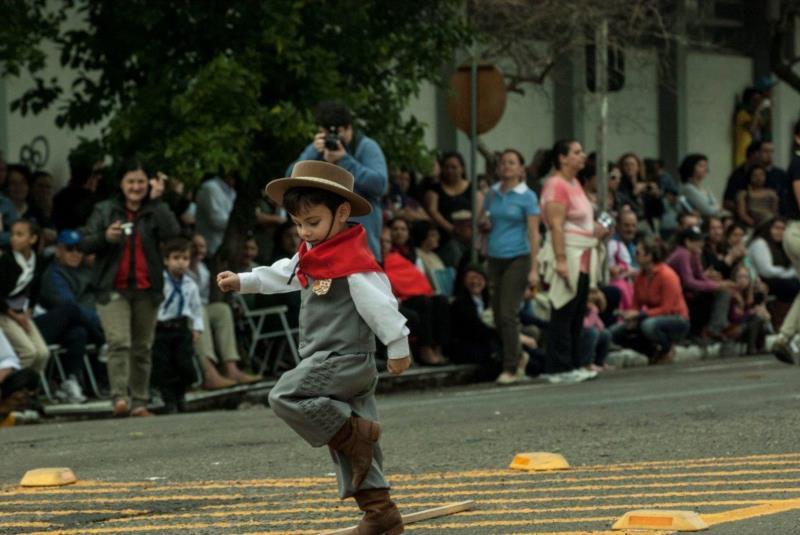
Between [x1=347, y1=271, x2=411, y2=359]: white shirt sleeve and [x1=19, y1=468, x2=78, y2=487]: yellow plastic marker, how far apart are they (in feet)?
9.02

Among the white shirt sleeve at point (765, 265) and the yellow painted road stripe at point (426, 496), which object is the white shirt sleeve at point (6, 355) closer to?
the yellow painted road stripe at point (426, 496)

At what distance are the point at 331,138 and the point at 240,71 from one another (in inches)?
109

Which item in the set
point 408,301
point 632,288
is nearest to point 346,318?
point 408,301

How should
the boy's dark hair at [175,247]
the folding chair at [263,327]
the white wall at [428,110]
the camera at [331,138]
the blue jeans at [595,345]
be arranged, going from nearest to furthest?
the camera at [331,138] → the boy's dark hair at [175,247] → the folding chair at [263,327] → the blue jeans at [595,345] → the white wall at [428,110]

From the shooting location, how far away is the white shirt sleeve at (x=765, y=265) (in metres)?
23.1

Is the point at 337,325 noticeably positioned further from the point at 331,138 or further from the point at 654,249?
the point at 654,249

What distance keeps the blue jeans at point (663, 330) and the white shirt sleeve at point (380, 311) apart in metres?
13.0

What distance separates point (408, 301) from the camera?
18.4m

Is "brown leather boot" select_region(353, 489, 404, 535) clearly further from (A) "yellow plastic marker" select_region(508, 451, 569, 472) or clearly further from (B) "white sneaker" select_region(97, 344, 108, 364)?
(B) "white sneaker" select_region(97, 344, 108, 364)

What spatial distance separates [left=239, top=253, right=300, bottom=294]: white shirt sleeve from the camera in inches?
303

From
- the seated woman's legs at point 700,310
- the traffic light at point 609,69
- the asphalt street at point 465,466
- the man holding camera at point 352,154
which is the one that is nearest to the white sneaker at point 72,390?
the asphalt street at point 465,466

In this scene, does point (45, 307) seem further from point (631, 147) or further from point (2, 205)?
point (631, 147)

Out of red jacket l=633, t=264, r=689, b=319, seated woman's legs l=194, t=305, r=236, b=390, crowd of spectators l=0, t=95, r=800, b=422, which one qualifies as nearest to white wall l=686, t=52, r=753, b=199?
crowd of spectators l=0, t=95, r=800, b=422

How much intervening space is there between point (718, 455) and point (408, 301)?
8.26m
